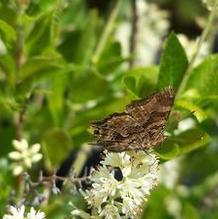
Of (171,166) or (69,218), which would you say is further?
(171,166)

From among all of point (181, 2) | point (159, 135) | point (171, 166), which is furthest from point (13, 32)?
point (181, 2)

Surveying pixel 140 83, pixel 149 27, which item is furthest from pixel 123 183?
pixel 149 27

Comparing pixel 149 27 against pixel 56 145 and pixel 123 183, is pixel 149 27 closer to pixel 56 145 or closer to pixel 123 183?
pixel 56 145

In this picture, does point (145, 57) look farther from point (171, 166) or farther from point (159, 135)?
point (159, 135)

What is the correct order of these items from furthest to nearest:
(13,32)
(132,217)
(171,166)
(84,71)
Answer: (171,166), (84,71), (13,32), (132,217)

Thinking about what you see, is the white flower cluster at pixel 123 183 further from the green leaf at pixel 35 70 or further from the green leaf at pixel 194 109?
the green leaf at pixel 35 70

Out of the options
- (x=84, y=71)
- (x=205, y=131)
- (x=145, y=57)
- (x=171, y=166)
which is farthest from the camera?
(x=145, y=57)
